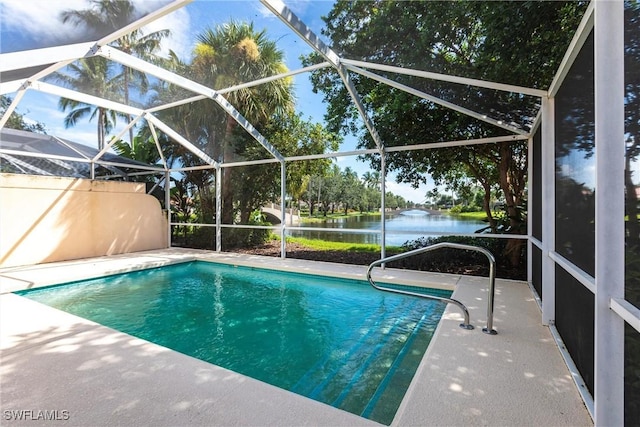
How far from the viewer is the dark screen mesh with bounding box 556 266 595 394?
2041 mm

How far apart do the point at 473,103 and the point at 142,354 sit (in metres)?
5.31

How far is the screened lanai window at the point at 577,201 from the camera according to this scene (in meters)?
2.04

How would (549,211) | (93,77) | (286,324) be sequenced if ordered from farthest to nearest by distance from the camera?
(93,77), (286,324), (549,211)

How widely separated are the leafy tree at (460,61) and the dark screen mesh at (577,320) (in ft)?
8.22

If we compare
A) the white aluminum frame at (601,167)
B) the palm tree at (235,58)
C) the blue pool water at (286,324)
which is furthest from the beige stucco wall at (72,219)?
the white aluminum frame at (601,167)

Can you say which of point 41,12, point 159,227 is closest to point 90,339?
point 41,12

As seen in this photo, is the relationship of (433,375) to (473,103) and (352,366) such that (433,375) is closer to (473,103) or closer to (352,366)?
(352,366)

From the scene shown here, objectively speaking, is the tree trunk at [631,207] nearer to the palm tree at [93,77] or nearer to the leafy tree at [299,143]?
the palm tree at [93,77]

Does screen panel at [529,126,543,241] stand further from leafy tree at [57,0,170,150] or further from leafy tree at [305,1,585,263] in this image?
leafy tree at [57,0,170,150]

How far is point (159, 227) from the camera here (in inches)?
393

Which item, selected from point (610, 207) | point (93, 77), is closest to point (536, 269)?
point (610, 207)

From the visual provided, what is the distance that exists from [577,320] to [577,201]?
96cm

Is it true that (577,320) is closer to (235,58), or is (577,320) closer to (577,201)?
(577,201)

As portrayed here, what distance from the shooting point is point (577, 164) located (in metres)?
2.36
